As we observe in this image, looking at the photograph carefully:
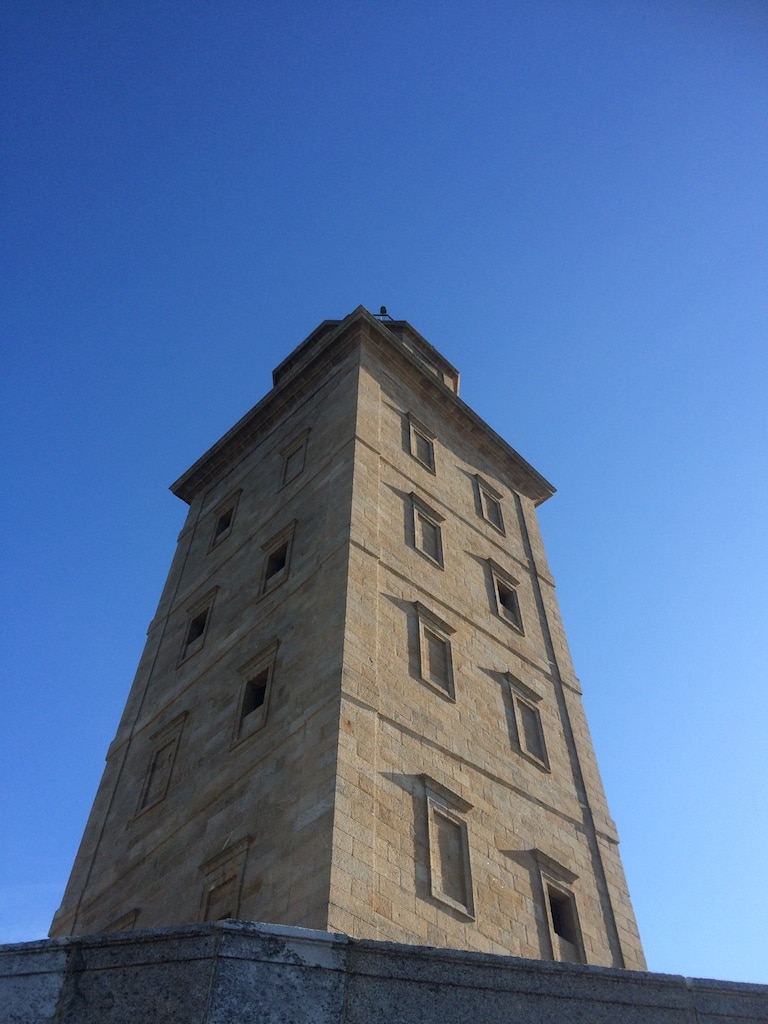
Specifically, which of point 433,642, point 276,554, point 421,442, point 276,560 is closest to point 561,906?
point 433,642

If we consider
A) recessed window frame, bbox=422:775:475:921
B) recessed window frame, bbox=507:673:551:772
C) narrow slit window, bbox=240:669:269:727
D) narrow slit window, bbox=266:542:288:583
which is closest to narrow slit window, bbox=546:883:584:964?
recessed window frame, bbox=422:775:475:921

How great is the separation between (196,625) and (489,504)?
8454mm

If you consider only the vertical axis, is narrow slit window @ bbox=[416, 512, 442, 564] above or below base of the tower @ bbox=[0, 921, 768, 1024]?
above

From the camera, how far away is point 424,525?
71.7 feet

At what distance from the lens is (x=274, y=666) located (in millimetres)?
17375

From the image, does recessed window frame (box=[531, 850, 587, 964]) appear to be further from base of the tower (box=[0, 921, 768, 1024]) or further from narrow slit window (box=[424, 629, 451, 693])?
base of the tower (box=[0, 921, 768, 1024])

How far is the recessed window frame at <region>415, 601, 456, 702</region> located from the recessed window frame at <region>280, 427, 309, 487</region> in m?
6.09

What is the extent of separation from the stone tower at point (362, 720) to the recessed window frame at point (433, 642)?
0.06m

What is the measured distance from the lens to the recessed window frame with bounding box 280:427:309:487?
78.0ft

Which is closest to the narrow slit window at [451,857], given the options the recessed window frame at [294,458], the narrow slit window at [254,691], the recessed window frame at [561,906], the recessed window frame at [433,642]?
the recessed window frame at [561,906]

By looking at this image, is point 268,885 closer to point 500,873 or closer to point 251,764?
point 251,764

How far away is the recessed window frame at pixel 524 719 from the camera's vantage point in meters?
18.5

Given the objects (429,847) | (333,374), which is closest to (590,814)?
(429,847)

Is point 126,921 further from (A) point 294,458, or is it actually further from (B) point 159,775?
(A) point 294,458
